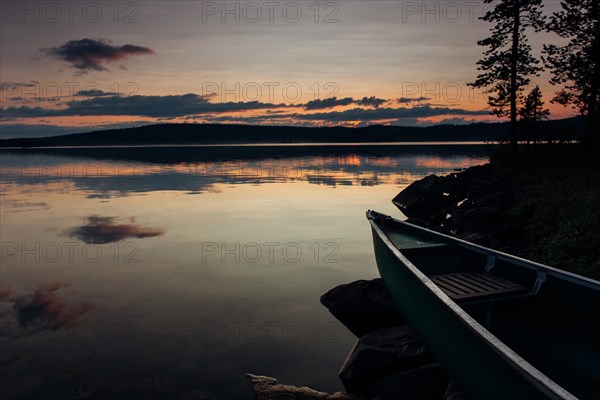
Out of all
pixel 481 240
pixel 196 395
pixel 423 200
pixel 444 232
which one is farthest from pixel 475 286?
pixel 423 200

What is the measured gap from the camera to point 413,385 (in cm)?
632

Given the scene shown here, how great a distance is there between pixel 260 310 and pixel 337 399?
12.5ft

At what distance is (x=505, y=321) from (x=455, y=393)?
2.46m

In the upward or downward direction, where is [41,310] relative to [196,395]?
upward

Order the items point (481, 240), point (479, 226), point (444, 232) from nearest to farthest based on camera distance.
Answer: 1. point (481, 240)
2. point (444, 232)
3. point (479, 226)

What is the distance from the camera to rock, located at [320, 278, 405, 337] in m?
9.16

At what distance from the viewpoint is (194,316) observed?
940 cm

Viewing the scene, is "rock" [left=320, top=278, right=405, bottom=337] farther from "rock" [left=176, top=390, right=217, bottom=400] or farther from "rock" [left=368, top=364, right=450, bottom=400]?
"rock" [left=176, top=390, right=217, bottom=400]

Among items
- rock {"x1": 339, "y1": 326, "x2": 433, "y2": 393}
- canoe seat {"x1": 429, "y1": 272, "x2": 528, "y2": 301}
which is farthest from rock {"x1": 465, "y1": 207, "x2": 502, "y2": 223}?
rock {"x1": 339, "y1": 326, "x2": 433, "y2": 393}

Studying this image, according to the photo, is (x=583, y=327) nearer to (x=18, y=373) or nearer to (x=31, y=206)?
(x=18, y=373)

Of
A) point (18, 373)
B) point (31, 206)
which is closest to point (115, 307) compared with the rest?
point (18, 373)

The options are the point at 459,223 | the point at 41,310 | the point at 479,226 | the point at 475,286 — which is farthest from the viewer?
the point at 459,223

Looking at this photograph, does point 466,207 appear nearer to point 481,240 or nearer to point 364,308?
point 481,240

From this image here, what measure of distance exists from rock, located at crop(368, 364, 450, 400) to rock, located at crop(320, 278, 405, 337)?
A: 2.28m
